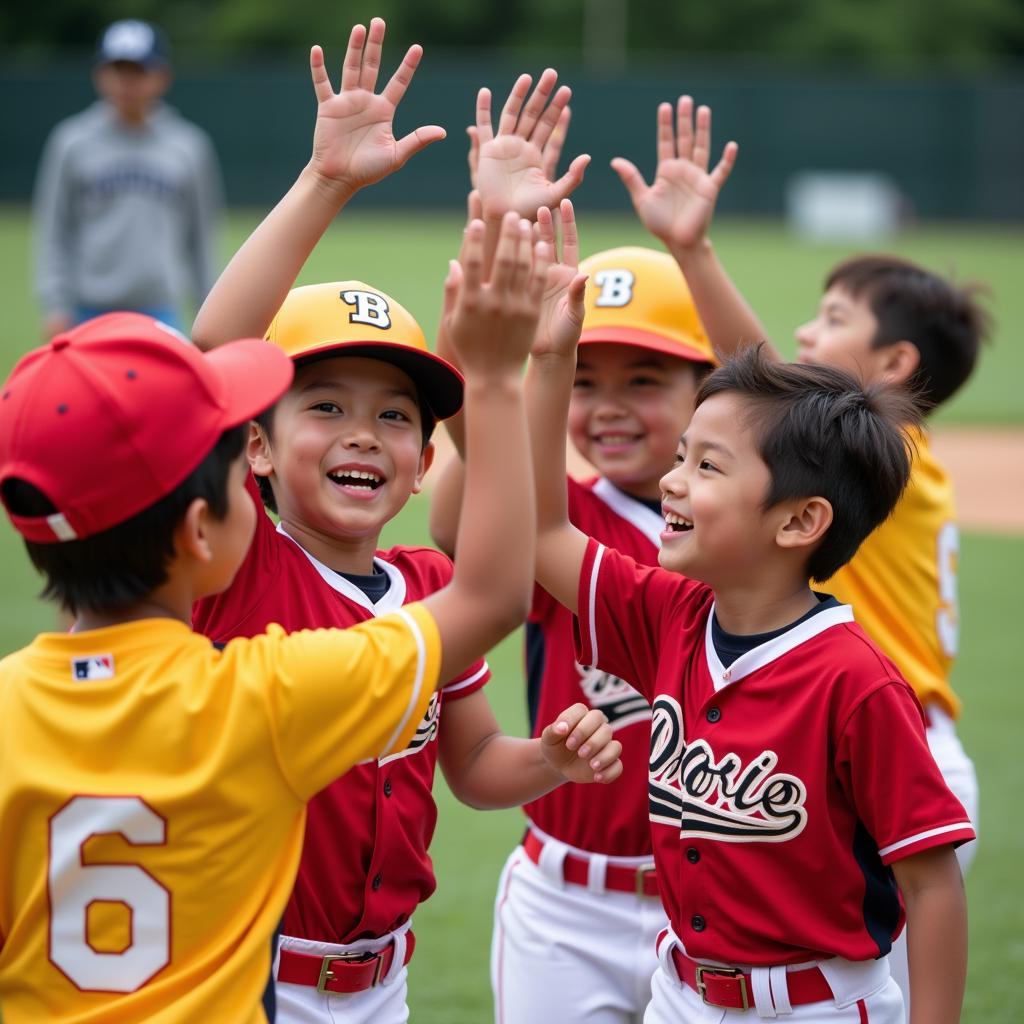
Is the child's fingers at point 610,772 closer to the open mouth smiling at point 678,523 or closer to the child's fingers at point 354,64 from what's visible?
the open mouth smiling at point 678,523

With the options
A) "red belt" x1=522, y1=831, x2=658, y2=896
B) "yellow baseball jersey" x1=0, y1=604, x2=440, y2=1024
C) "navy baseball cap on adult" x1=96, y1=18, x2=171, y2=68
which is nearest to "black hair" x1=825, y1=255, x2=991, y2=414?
"red belt" x1=522, y1=831, x2=658, y2=896

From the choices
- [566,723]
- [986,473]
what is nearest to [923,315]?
[566,723]

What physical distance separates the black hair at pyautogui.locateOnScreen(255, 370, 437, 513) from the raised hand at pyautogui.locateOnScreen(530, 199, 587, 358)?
0.74ft

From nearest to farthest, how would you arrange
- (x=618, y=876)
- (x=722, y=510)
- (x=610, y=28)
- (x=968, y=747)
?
(x=722, y=510)
(x=618, y=876)
(x=968, y=747)
(x=610, y=28)

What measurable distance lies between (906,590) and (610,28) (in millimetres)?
40005

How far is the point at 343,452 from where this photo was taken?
92.9 inches

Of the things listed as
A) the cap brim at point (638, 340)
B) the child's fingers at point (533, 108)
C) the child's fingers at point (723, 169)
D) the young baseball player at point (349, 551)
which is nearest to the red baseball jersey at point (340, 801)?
the young baseball player at point (349, 551)

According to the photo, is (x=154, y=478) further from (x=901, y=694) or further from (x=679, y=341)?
(x=679, y=341)

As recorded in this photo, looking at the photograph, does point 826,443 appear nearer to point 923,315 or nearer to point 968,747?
point 923,315

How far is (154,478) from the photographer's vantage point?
1.77 meters

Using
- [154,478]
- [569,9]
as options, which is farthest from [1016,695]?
[569,9]

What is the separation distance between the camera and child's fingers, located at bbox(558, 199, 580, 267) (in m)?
2.48

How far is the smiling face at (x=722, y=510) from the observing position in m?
2.28

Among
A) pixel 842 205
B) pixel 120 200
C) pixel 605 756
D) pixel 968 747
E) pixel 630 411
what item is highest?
pixel 842 205
